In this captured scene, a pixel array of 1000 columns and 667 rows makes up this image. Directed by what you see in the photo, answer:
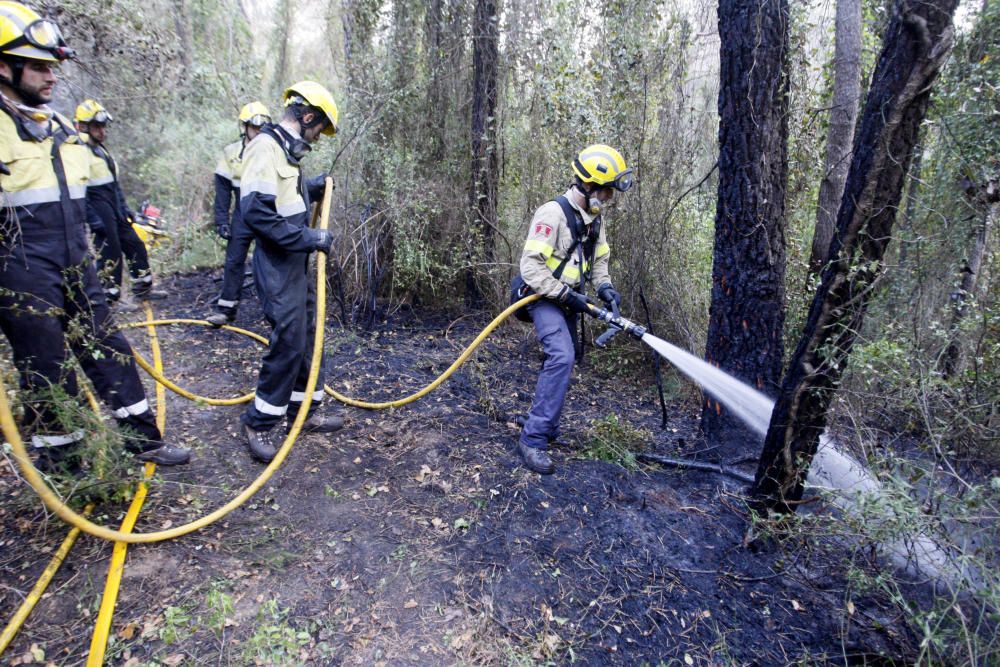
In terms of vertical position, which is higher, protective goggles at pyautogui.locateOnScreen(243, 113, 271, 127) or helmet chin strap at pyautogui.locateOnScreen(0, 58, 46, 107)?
protective goggles at pyautogui.locateOnScreen(243, 113, 271, 127)

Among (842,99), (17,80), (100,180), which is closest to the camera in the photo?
(17,80)

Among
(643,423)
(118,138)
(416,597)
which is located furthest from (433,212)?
(118,138)

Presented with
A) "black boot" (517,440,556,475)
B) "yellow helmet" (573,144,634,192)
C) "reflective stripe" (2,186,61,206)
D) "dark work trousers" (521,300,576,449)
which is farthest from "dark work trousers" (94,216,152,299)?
"yellow helmet" (573,144,634,192)

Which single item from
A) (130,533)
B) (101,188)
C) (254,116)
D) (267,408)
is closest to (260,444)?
(267,408)

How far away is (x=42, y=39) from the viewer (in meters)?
2.74

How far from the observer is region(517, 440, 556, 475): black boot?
3.87 meters

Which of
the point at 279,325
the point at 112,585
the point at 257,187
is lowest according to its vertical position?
the point at 112,585

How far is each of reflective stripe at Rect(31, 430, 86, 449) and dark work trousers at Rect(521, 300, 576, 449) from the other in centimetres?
Result: 271

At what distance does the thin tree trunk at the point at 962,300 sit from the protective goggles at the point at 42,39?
4918mm

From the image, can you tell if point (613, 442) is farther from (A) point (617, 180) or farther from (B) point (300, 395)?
(B) point (300, 395)

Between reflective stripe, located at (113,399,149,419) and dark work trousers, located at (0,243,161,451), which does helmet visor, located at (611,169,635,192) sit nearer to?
dark work trousers, located at (0,243,161,451)

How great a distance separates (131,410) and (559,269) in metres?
2.98

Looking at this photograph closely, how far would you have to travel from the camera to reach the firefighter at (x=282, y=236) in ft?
11.3

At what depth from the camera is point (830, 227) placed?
503 cm
